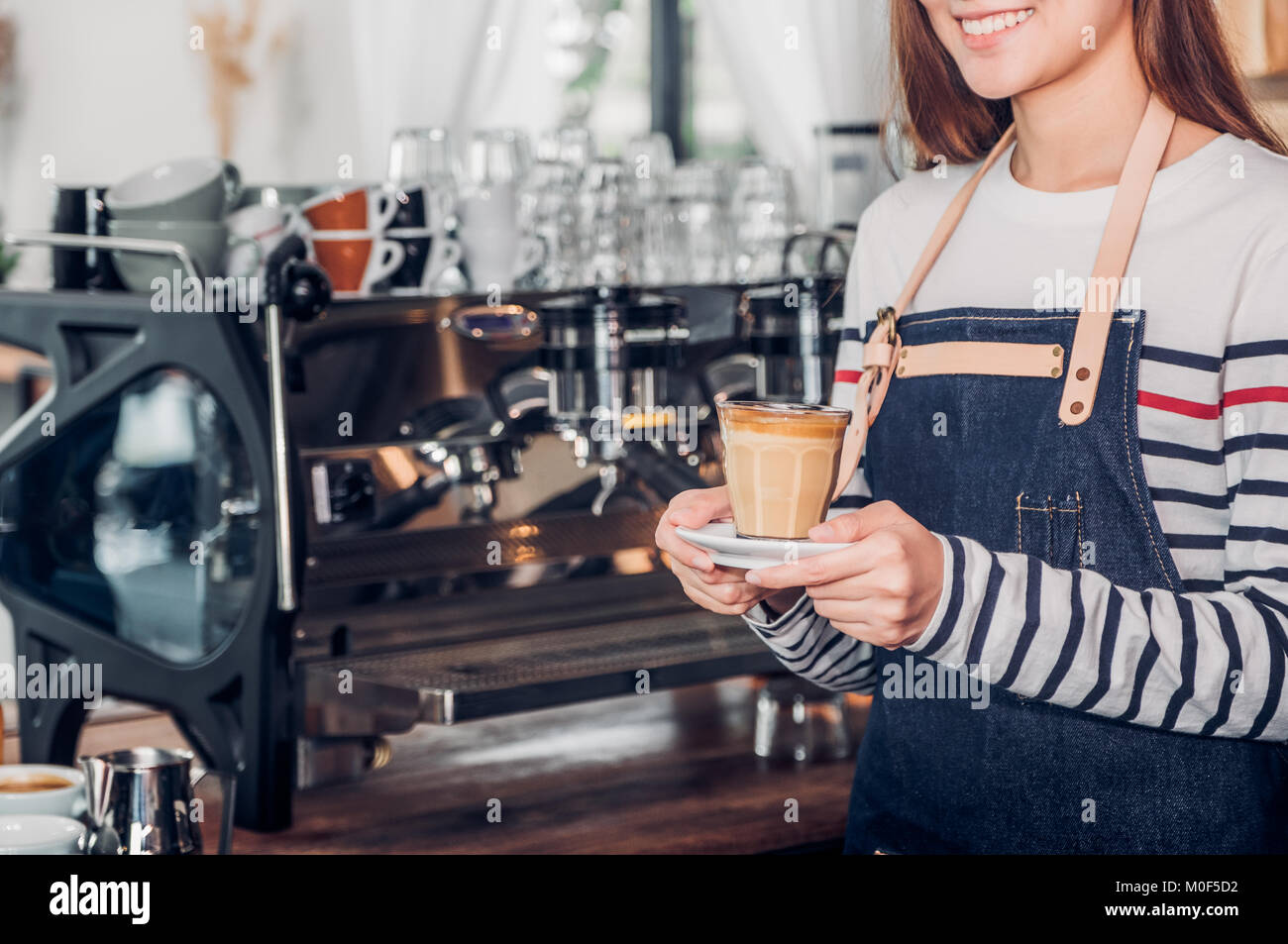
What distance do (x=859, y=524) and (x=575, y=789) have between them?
2.75 feet

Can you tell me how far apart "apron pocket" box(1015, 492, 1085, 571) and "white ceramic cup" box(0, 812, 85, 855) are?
26.5 inches

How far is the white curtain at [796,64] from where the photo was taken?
487cm

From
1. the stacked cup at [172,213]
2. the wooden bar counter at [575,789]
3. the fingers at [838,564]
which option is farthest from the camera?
the stacked cup at [172,213]

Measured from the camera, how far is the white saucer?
0.86 meters

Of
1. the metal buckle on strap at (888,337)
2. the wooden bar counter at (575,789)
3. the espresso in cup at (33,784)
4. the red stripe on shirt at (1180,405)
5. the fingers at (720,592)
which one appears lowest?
the wooden bar counter at (575,789)

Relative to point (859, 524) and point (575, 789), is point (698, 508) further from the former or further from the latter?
point (575, 789)

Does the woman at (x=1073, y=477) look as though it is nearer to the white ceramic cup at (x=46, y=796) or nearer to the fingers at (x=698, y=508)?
the fingers at (x=698, y=508)

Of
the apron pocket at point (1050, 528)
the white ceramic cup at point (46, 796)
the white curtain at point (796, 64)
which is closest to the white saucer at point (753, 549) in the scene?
the apron pocket at point (1050, 528)

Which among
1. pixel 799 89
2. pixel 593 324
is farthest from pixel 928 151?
pixel 799 89

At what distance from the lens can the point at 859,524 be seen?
87 cm

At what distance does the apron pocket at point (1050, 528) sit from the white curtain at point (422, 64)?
3.39 metres

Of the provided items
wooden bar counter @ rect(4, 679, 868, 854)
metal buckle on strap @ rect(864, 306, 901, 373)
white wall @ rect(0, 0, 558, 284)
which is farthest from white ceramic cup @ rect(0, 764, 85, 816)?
white wall @ rect(0, 0, 558, 284)

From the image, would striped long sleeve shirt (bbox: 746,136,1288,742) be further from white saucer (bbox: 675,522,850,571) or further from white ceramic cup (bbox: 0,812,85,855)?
white ceramic cup (bbox: 0,812,85,855)

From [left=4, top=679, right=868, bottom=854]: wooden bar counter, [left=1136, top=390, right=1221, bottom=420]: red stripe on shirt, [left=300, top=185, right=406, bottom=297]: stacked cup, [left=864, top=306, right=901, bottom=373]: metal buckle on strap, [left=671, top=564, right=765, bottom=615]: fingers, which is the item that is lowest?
[left=4, top=679, right=868, bottom=854]: wooden bar counter
